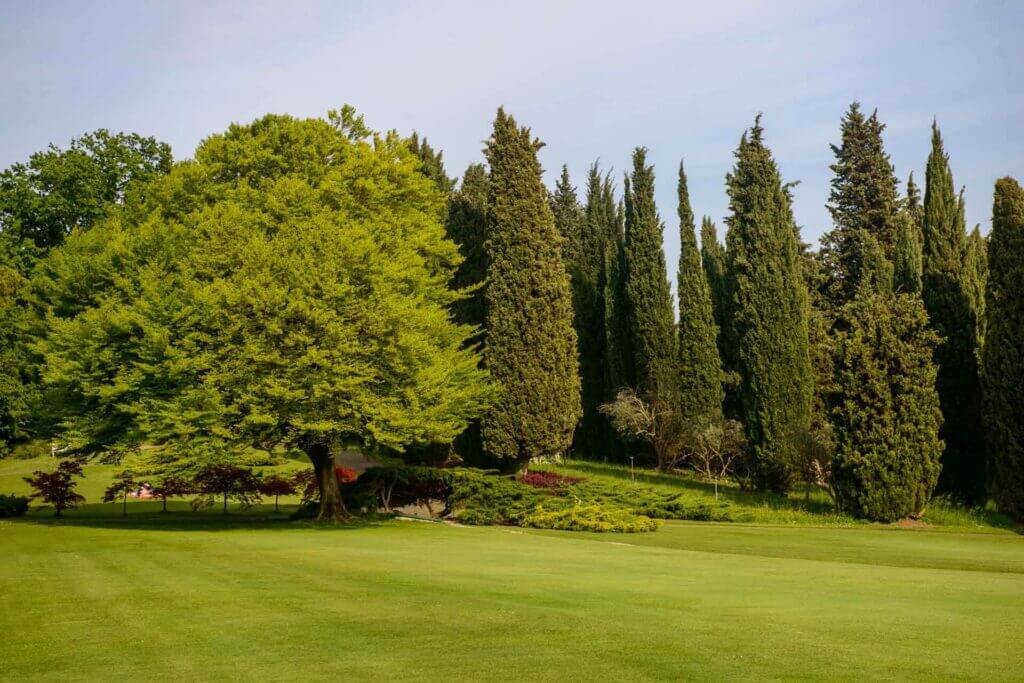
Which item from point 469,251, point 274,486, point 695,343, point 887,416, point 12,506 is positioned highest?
point 469,251

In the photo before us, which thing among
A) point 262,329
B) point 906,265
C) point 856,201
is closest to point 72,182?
point 262,329

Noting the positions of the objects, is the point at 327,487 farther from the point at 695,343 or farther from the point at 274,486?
the point at 695,343

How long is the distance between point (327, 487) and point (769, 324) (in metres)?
20.4

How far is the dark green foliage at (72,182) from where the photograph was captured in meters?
48.2

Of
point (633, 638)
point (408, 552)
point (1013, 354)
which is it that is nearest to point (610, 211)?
point (1013, 354)

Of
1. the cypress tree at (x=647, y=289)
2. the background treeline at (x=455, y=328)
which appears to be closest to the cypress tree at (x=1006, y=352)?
the background treeline at (x=455, y=328)

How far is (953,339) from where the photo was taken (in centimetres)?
3409

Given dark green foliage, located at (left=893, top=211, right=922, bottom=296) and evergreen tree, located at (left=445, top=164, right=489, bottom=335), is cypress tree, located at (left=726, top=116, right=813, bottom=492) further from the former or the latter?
evergreen tree, located at (left=445, top=164, right=489, bottom=335)

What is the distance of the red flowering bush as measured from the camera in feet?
119

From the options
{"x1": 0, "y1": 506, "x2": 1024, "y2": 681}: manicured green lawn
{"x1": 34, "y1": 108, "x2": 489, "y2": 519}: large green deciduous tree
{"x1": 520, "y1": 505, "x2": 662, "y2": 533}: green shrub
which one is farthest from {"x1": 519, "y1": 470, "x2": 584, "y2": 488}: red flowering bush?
{"x1": 0, "y1": 506, "x2": 1024, "y2": 681}: manicured green lawn

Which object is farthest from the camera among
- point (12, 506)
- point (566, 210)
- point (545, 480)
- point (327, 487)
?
point (566, 210)

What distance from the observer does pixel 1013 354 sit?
30469 mm

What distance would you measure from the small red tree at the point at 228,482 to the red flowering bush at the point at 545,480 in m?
10.8

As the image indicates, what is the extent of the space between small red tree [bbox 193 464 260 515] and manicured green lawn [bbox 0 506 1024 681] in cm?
1371
